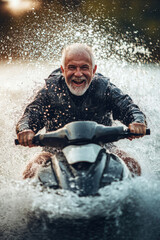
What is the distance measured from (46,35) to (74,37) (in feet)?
2.78

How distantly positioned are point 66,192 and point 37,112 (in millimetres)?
992

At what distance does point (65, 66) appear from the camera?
89.4 inches

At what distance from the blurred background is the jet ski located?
4.34 m

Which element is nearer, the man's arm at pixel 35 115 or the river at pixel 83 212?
the river at pixel 83 212

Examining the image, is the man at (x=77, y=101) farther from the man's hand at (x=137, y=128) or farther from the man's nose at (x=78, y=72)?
the man's hand at (x=137, y=128)

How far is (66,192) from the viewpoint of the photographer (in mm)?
1514

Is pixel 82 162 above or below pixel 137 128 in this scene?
below

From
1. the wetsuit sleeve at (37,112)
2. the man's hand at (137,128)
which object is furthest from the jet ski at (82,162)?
the wetsuit sleeve at (37,112)

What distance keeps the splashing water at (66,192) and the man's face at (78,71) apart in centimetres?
81

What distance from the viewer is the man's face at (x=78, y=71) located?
2.18 meters

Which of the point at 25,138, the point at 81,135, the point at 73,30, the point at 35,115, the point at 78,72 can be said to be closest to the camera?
the point at 81,135

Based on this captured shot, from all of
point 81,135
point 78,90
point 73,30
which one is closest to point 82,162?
point 81,135

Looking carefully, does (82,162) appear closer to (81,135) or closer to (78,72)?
(81,135)

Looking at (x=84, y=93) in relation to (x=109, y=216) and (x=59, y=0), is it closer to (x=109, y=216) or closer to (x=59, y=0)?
(x=109, y=216)
